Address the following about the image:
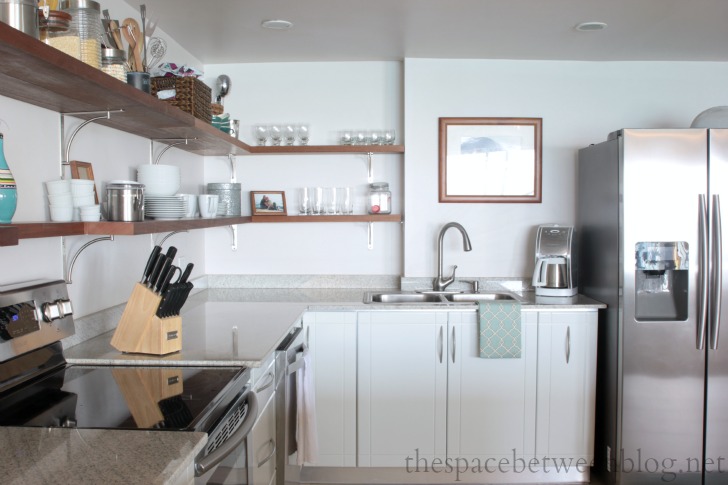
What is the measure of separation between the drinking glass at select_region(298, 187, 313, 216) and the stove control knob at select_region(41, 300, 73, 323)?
1737mm

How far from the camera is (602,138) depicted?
3.38m

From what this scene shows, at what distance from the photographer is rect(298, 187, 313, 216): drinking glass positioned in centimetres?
341

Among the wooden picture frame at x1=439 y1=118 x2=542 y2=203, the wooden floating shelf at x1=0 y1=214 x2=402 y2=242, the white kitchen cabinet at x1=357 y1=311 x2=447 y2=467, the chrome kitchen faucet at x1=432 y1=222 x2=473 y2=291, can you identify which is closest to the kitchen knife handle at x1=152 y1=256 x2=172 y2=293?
the wooden floating shelf at x1=0 y1=214 x2=402 y2=242

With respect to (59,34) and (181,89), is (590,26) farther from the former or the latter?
(59,34)

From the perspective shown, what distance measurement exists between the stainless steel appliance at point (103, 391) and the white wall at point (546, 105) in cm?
193

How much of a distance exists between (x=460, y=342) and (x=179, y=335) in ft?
4.85

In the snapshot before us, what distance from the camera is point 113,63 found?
176cm

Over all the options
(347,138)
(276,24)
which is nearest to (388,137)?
(347,138)

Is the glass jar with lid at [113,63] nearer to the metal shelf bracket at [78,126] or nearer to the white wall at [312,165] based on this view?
the metal shelf bracket at [78,126]

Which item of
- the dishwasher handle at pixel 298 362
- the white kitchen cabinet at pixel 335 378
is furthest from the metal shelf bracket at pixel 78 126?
the white kitchen cabinet at pixel 335 378

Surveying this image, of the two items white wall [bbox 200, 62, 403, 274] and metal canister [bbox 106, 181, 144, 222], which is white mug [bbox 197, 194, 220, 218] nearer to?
metal canister [bbox 106, 181, 144, 222]

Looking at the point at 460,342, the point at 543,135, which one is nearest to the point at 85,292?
the point at 460,342

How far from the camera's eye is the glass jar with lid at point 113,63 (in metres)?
1.75

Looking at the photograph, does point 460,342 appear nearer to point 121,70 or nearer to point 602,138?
point 602,138
